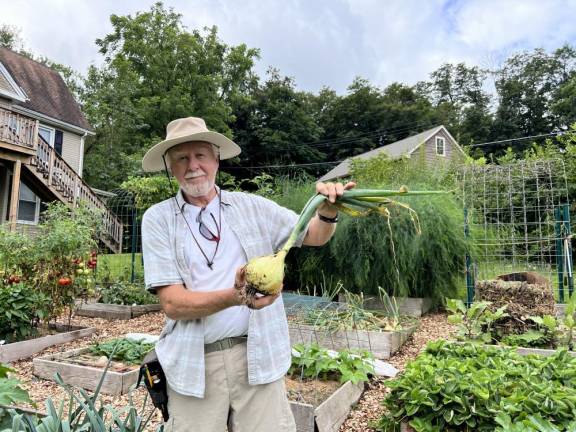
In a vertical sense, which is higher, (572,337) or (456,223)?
(456,223)

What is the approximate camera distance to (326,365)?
10.9 feet

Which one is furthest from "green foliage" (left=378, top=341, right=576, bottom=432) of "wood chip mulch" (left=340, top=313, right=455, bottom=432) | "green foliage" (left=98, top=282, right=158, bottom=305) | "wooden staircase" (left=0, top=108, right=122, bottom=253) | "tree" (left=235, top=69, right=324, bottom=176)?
"tree" (left=235, top=69, right=324, bottom=176)

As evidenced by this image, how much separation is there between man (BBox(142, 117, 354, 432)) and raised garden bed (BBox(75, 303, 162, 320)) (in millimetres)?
5313

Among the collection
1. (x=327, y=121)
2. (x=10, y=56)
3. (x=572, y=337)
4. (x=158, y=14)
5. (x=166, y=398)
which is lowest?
(x=572, y=337)

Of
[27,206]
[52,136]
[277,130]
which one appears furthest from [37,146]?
[277,130]

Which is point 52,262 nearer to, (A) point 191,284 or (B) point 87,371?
(B) point 87,371

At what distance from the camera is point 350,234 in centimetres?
653

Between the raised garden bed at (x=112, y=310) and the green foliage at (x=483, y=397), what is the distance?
4921 mm

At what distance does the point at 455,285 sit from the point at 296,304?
290 centimetres

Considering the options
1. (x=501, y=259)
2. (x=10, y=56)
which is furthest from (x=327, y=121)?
(x=501, y=259)

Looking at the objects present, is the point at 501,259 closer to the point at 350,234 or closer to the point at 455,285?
the point at 455,285

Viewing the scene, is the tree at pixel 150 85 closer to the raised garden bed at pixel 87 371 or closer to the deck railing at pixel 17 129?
the deck railing at pixel 17 129

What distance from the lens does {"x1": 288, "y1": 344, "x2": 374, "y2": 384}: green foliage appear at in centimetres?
329

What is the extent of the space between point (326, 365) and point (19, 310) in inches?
138
